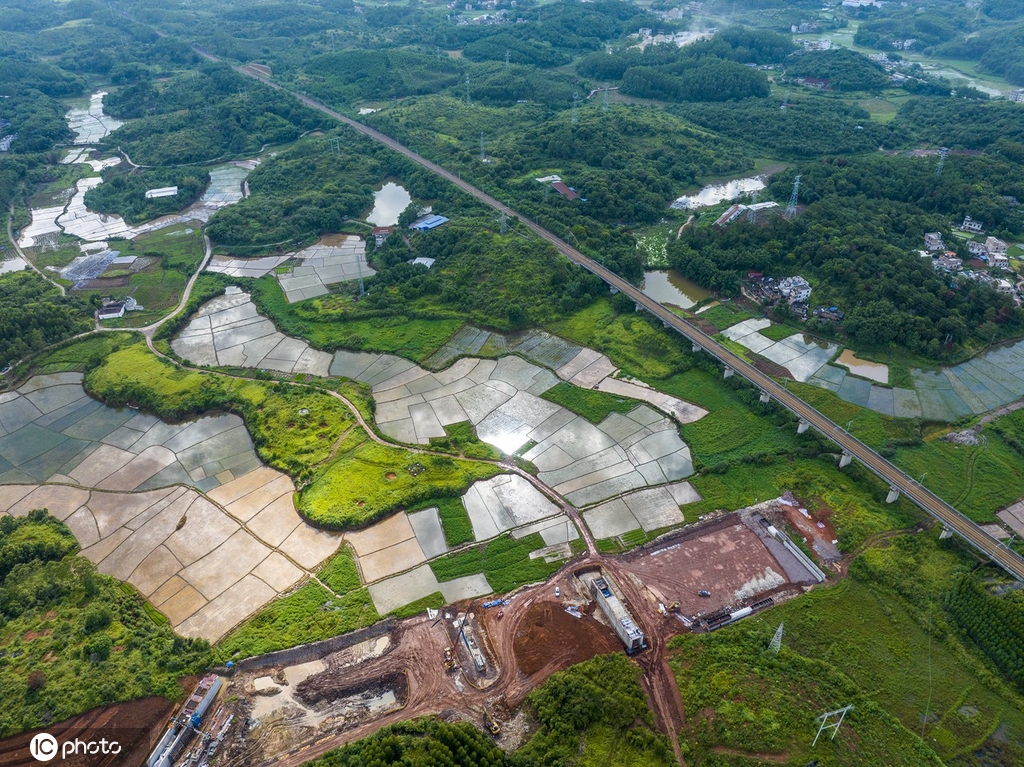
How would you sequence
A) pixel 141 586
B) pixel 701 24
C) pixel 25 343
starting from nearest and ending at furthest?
pixel 141 586
pixel 25 343
pixel 701 24

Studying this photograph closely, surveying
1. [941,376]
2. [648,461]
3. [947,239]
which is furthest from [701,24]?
[648,461]

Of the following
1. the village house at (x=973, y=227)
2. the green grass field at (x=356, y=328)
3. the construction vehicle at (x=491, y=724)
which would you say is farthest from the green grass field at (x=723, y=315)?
the construction vehicle at (x=491, y=724)

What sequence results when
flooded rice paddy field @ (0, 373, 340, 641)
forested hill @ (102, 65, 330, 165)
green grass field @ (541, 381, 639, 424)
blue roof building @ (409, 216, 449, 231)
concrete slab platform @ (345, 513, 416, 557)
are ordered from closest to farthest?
1. flooded rice paddy field @ (0, 373, 340, 641)
2. concrete slab platform @ (345, 513, 416, 557)
3. green grass field @ (541, 381, 639, 424)
4. blue roof building @ (409, 216, 449, 231)
5. forested hill @ (102, 65, 330, 165)

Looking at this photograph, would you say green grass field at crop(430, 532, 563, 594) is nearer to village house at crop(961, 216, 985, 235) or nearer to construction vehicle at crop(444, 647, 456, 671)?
construction vehicle at crop(444, 647, 456, 671)

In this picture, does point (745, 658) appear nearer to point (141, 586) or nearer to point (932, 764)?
point (932, 764)

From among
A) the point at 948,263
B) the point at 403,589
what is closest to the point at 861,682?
the point at 403,589

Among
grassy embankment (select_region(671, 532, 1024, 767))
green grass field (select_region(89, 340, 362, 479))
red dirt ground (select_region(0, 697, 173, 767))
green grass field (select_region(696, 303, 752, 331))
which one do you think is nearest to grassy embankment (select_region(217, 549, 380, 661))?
red dirt ground (select_region(0, 697, 173, 767))

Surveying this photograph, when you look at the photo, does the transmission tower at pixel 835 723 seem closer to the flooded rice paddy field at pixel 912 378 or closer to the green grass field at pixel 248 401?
the flooded rice paddy field at pixel 912 378
